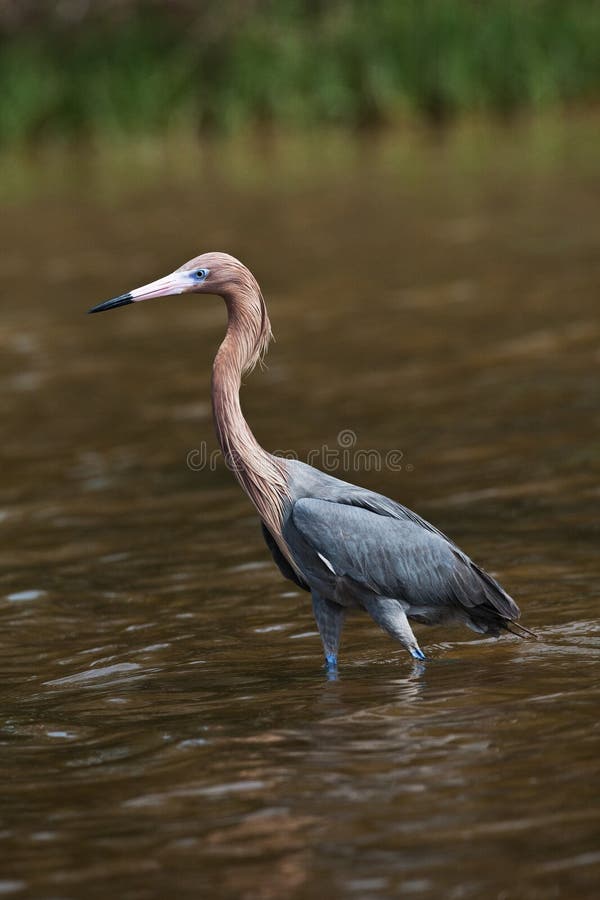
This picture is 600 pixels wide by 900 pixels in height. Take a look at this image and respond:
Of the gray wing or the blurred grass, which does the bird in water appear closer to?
the gray wing

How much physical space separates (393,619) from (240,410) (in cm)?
122

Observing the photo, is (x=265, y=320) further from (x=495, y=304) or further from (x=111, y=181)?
(x=111, y=181)

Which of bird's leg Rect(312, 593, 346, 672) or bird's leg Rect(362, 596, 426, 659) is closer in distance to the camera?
bird's leg Rect(362, 596, 426, 659)

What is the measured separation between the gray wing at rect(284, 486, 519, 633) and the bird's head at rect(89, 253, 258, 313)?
3.72 ft

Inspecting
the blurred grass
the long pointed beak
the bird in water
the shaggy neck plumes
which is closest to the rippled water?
the bird in water

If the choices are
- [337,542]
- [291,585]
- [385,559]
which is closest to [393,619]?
[385,559]

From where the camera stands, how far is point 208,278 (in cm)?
721

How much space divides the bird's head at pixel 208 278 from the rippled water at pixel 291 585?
5.66ft

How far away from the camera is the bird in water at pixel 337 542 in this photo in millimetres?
6801

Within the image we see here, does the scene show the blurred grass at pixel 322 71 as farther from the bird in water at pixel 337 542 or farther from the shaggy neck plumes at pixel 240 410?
the bird in water at pixel 337 542

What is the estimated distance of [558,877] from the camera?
4.38 m

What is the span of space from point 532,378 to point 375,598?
19.9 ft

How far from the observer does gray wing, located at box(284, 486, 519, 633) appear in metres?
6.78

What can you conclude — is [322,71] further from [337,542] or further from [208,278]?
[337,542]
